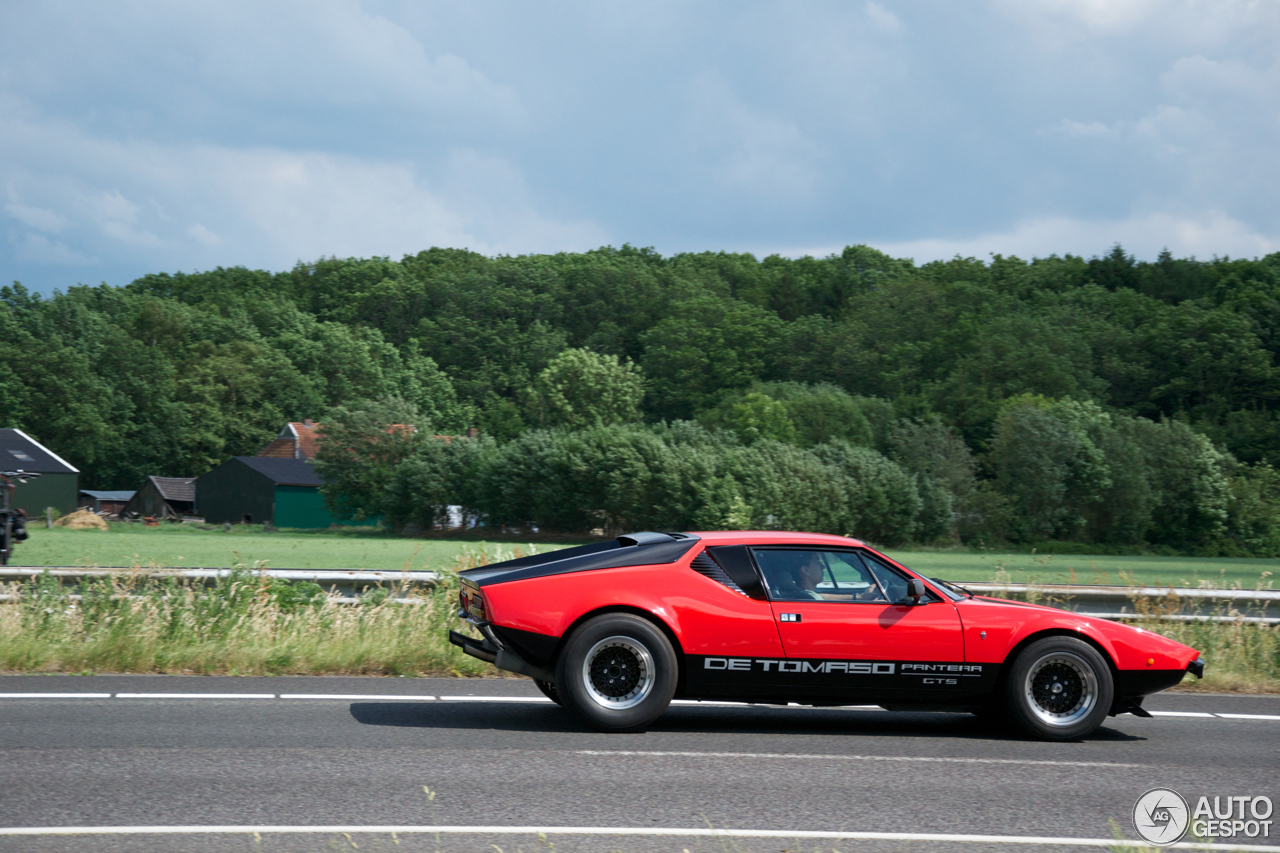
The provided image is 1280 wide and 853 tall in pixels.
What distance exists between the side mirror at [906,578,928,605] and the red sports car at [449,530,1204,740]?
0.05 feet

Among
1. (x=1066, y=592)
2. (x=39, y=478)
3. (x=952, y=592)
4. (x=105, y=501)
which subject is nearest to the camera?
(x=952, y=592)

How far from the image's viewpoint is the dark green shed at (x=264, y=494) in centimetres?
7956

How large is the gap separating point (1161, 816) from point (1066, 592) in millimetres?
6994

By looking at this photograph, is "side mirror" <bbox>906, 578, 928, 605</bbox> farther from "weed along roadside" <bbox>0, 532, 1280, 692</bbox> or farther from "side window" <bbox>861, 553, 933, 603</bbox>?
"weed along roadside" <bbox>0, 532, 1280, 692</bbox>

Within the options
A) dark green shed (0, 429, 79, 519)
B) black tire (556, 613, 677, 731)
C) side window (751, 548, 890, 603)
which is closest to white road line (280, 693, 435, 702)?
black tire (556, 613, 677, 731)

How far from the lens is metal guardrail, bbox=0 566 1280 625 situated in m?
12.1

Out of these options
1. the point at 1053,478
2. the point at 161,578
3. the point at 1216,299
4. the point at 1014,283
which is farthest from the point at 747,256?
the point at 161,578

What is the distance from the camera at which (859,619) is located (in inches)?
315

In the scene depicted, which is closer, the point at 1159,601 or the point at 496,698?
the point at 496,698

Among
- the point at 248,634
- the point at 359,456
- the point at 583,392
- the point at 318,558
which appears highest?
the point at 583,392

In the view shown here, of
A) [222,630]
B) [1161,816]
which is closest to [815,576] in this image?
[1161,816]

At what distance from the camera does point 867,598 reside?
8.11 meters

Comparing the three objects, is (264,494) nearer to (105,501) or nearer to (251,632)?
(105,501)

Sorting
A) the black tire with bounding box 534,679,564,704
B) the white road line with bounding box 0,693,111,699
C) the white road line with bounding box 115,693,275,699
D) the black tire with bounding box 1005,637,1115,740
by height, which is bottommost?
the white road line with bounding box 0,693,111,699
